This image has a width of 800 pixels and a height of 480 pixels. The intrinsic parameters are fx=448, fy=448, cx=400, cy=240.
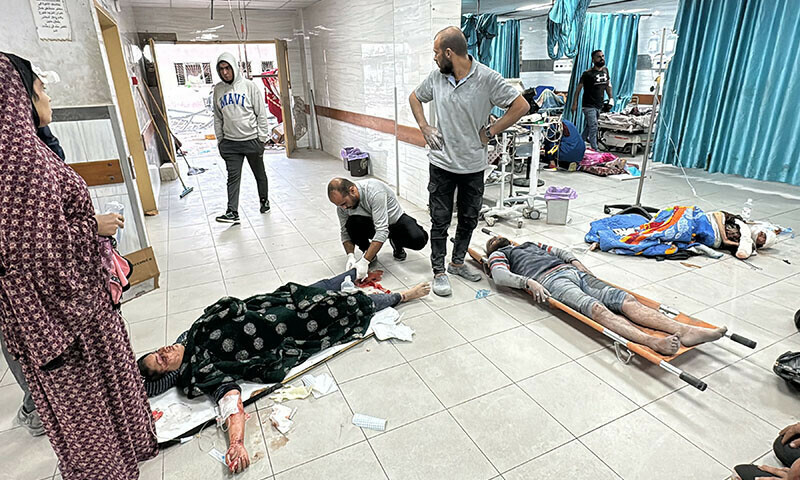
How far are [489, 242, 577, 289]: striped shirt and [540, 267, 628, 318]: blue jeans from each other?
0.30 ft

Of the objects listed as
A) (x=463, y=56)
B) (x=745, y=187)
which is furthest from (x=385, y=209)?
(x=745, y=187)

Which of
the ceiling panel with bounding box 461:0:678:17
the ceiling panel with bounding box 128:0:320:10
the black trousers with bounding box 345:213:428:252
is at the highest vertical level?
the ceiling panel with bounding box 128:0:320:10

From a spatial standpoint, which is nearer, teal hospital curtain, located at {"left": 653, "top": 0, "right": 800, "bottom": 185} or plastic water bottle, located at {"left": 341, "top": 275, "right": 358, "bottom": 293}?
plastic water bottle, located at {"left": 341, "top": 275, "right": 358, "bottom": 293}

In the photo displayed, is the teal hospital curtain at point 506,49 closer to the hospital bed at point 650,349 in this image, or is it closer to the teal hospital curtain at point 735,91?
the teal hospital curtain at point 735,91

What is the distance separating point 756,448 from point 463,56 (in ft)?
7.66

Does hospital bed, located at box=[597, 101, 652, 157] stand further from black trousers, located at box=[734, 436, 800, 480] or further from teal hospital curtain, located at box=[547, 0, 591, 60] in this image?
black trousers, located at box=[734, 436, 800, 480]

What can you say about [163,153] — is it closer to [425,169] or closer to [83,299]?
[425,169]

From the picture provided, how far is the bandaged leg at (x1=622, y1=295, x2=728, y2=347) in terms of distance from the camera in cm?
213

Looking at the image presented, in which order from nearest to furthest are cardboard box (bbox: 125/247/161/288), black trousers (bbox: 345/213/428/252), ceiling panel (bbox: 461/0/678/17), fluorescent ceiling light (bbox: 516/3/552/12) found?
cardboard box (bbox: 125/247/161/288), black trousers (bbox: 345/213/428/252), ceiling panel (bbox: 461/0/678/17), fluorescent ceiling light (bbox: 516/3/552/12)

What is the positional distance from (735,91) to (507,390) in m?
5.26

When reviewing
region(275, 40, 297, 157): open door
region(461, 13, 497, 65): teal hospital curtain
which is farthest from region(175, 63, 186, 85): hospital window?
region(461, 13, 497, 65): teal hospital curtain

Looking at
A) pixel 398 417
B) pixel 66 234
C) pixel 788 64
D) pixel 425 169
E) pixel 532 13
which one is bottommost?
pixel 398 417

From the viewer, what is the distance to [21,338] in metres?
1.30

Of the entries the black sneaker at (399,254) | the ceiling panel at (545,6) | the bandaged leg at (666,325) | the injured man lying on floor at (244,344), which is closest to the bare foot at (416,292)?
the injured man lying on floor at (244,344)
